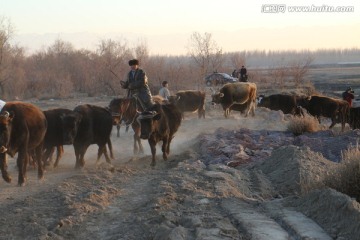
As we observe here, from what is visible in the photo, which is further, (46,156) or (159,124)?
(159,124)

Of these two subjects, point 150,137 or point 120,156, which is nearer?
point 150,137

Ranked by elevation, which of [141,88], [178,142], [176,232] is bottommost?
[178,142]

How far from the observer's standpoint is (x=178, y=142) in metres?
18.1

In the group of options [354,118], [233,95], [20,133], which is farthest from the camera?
[233,95]

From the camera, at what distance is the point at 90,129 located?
1273cm

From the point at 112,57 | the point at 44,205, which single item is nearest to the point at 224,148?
the point at 44,205

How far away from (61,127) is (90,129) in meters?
0.93

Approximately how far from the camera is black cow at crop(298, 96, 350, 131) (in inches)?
882

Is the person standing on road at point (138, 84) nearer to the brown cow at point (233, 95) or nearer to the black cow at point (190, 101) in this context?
the black cow at point (190, 101)

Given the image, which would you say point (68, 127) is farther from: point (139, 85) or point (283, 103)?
point (283, 103)

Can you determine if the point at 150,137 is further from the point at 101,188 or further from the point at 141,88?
the point at 101,188

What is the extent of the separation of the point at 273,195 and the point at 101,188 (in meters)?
3.15

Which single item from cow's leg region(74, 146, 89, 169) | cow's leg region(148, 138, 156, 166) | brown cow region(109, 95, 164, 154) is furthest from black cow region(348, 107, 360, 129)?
cow's leg region(74, 146, 89, 169)

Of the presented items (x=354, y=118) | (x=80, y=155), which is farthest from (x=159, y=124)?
(x=354, y=118)
